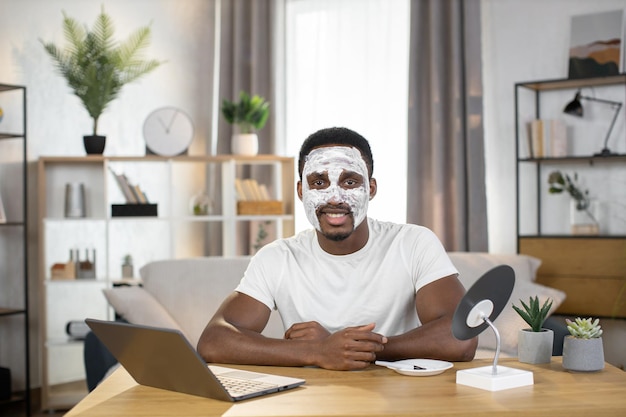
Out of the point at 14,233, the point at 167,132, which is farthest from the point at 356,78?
the point at 14,233

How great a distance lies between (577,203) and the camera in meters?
4.25

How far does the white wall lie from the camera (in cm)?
446

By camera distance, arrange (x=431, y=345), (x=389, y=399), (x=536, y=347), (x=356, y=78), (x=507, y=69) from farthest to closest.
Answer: (x=356, y=78) < (x=507, y=69) < (x=431, y=345) < (x=536, y=347) < (x=389, y=399)

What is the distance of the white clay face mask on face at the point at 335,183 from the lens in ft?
7.04

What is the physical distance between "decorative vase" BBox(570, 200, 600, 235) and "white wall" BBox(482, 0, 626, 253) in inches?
15.7

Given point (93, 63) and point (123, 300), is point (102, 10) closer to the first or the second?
point (93, 63)

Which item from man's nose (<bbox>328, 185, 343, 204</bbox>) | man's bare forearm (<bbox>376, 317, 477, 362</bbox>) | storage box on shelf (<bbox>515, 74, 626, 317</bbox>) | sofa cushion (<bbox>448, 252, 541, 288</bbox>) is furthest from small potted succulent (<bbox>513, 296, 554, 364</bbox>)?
storage box on shelf (<bbox>515, 74, 626, 317</bbox>)

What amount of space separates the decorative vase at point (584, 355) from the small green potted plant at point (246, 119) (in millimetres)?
3315

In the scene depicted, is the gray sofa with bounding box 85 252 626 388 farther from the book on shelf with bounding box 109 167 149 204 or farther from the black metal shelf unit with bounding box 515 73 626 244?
the book on shelf with bounding box 109 167 149 204

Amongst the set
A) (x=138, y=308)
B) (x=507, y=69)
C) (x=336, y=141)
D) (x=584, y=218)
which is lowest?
(x=138, y=308)

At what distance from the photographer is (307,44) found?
5.21 metres

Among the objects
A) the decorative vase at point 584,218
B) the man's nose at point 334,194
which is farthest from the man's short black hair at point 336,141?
the decorative vase at point 584,218

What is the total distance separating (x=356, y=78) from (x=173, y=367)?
3.70 meters

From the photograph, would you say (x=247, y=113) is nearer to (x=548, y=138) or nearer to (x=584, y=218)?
(x=548, y=138)
